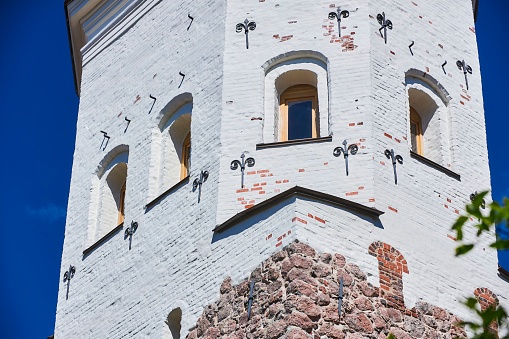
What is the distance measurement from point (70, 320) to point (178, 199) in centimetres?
316

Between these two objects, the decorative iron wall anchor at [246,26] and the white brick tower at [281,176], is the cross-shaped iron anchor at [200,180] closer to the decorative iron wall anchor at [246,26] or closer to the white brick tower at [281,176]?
the white brick tower at [281,176]

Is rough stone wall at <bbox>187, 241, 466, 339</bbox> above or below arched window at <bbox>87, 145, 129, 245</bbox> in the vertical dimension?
below

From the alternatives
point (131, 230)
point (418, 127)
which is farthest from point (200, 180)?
point (418, 127)

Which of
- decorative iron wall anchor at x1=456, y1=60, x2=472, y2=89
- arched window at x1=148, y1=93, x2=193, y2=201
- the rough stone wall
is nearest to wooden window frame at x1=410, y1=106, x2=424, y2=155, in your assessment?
decorative iron wall anchor at x1=456, y1=60, x2=472, y2=89

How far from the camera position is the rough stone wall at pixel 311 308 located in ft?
52.7

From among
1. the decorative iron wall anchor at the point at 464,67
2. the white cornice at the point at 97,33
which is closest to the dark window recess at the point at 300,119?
the decorative iron wall anchor at the point at 464,67

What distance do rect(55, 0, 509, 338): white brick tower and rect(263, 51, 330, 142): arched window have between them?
0.03m

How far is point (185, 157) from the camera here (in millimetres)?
21062

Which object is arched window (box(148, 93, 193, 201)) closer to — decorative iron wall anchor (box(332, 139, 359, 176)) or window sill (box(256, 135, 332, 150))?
window sill (box(256, 135, 332, 150))

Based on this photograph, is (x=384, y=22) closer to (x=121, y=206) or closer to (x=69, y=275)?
(x=121, y=206)

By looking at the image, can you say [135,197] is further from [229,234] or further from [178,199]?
[229,234]

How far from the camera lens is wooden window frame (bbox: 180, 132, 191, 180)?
2085cm

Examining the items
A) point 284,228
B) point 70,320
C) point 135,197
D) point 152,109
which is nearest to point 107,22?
point 152,109

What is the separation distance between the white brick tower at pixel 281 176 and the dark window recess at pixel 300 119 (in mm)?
36
